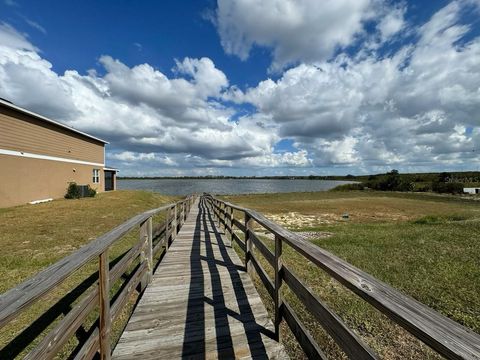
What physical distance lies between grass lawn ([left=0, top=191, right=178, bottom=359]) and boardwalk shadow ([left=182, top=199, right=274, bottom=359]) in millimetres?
1179

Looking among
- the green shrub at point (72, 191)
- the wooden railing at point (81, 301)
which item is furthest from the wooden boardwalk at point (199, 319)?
the green shrub at point (72, 191)

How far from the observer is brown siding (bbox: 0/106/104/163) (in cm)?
1416

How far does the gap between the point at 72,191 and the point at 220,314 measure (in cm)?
2092

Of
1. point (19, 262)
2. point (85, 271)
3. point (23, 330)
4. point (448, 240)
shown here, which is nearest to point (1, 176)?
point (19, 262)

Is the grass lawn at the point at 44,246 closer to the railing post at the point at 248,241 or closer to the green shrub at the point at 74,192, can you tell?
the railing post at the point at 248,241

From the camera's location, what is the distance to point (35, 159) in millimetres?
16188

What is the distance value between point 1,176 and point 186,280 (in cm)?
1562

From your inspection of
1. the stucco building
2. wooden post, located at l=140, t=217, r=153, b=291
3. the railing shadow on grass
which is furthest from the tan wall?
wooden post, located at l=140, t=217, r=153, b=291

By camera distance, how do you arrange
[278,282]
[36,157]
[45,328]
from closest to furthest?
[278,282] → [45,328] → [36,157]

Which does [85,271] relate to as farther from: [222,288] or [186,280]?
[222,288]

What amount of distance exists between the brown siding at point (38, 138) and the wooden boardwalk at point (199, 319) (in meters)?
15.8

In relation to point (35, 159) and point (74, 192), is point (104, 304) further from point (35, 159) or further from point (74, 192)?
point (74, 192)

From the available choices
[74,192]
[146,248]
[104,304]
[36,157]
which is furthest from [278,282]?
[74,192]

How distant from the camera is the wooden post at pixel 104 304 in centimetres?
224
